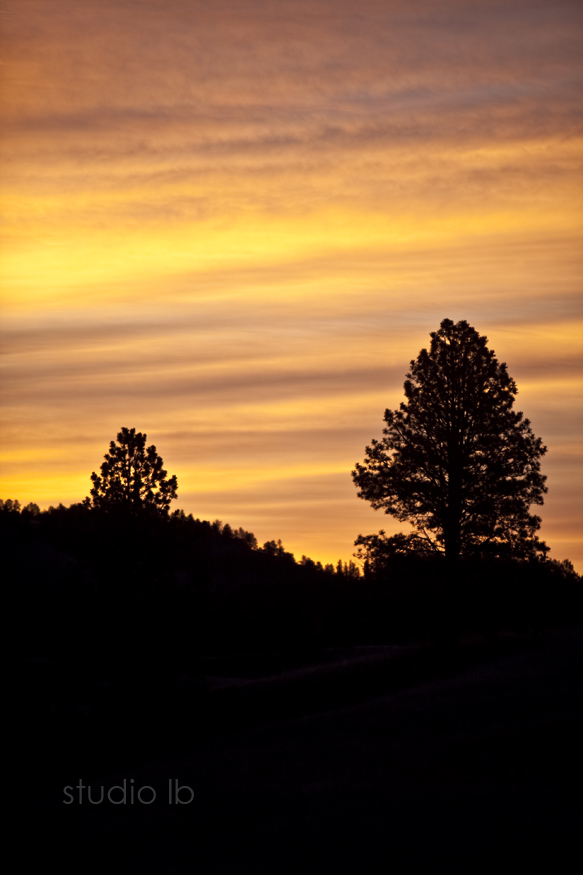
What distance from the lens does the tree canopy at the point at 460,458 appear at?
29.5 m

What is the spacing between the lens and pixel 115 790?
1808 cm

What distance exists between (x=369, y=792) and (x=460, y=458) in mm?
16717

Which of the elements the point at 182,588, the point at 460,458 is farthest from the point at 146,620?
the point at 460,458

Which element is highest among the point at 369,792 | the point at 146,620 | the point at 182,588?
the point at 182,588

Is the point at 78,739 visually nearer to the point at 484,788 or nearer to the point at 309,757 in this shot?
the point at 309,757

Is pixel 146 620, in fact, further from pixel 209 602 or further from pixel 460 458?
pixel 460 458

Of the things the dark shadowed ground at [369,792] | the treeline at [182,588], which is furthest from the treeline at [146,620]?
the dark shadowed ground at [369,792]

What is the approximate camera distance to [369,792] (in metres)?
14.5

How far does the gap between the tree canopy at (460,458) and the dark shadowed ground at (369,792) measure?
18.5ft

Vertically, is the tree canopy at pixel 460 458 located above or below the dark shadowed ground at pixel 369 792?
above

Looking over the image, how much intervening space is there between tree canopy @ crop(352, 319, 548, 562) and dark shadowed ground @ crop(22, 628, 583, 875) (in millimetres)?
5643

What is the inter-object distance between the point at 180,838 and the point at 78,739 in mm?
12664

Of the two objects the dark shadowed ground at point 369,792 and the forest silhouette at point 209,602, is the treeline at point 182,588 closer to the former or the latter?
the forest silhouette at point 209,602

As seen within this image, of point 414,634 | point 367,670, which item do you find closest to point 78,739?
point 367,670
